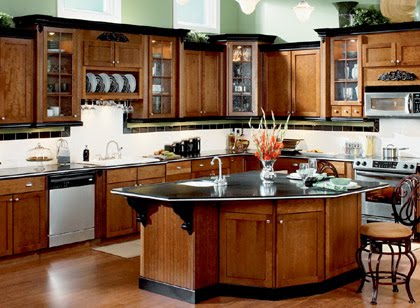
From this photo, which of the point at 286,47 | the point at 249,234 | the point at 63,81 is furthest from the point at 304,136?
the point at 249,234

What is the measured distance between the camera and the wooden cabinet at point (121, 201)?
882 cm

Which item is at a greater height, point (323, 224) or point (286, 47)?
point (286, 47)

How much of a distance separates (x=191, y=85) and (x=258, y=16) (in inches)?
78.1

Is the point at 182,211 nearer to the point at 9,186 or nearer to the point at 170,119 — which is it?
the point at 9,186

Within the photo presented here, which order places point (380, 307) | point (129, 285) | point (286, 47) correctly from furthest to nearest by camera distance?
point (286, 47) < point (129, 285) < point (380, 307)

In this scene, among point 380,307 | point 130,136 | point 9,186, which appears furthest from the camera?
point 130,136

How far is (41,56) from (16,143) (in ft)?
3.53

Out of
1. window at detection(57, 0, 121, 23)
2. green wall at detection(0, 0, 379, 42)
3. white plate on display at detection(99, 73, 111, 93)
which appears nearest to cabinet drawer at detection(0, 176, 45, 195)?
white plate on display at detection(99, 73, 111, 93)

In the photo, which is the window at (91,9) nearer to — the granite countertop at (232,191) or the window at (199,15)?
the window at (199,15)

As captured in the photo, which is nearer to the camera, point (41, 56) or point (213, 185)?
point (213, 185)

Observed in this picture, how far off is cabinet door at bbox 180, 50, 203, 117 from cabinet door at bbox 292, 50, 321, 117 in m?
1.42

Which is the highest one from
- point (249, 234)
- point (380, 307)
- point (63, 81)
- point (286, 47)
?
point (286, 47)

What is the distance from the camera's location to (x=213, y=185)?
274 inches

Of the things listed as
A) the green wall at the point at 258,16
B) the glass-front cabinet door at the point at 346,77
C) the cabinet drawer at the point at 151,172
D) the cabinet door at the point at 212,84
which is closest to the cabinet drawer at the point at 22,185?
the cabinet drawer at the point at 151,172
